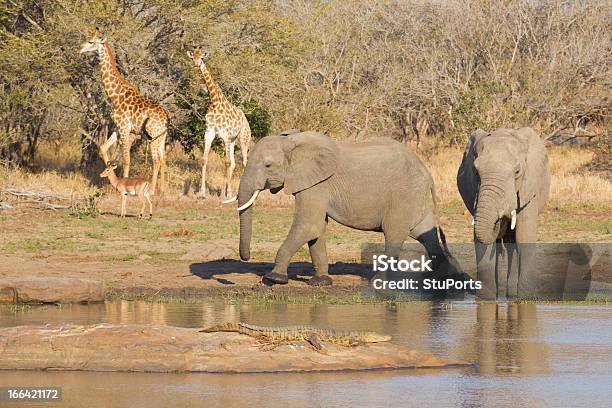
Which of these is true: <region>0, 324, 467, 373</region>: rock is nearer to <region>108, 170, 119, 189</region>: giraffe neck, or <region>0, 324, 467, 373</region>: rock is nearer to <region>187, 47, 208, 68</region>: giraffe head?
<region>108, 170, 119, 189</region>: giraffe neck

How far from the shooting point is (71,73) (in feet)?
90.4

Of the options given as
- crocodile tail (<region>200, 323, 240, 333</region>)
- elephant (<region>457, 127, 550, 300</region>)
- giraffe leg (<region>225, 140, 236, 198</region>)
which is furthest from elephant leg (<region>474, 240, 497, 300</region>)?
giraffe leg (<region>225, 140, 236, 198</region>)

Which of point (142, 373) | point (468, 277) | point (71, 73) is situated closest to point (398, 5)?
point (71, 73)

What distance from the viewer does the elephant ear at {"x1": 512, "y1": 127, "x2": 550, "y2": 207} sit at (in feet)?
46.5

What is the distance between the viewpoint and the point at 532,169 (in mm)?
14414

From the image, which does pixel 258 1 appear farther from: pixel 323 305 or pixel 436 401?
pixel 436 401

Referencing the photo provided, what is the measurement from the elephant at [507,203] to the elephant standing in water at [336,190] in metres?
0.73

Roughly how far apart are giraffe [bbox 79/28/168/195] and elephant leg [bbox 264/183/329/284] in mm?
11355

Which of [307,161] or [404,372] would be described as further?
[307,161]

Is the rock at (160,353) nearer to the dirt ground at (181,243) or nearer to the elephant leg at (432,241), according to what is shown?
the dirt ground at (181,243)

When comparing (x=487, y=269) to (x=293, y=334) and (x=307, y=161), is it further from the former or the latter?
(x=293, y=334)

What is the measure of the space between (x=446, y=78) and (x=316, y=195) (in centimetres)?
2426

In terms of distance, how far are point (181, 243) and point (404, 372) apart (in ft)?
34.8

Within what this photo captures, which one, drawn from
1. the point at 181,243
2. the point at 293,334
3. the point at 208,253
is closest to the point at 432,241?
the point at 208,253
